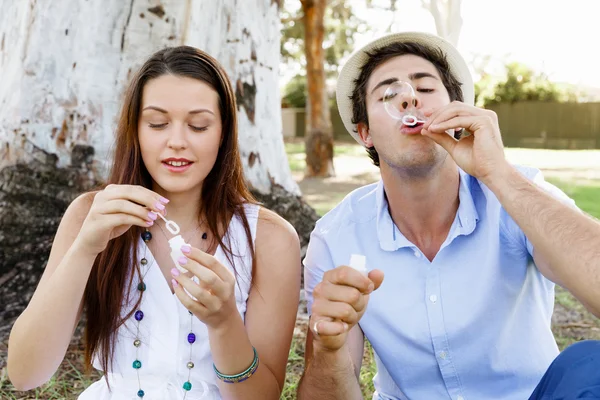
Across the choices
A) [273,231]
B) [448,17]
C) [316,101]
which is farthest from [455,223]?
[448,17]

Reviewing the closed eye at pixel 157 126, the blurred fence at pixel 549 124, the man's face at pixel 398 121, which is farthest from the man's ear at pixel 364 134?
the blurred fence at pixel 549 124

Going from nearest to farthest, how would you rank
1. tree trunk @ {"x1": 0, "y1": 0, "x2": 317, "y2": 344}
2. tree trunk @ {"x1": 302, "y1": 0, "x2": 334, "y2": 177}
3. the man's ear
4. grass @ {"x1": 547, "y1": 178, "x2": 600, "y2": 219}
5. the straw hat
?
the straw hat < the man's ear < tree trunk @ {"x1": 0, "y1": 0, "x2": 317, "y2": 344} < grass @ {"x1": 547, "y1": 178, "x2": 600, "y2": 219} < tree trunk @ {"x1": 302, "y1": 0, "x2": 334, "y2": 177}

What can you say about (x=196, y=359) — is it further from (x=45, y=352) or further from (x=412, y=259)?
(x=412, y=259)

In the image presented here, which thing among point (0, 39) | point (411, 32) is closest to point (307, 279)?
point (411, 32)

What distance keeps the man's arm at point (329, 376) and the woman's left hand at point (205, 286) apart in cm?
34

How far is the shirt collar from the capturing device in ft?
7.69

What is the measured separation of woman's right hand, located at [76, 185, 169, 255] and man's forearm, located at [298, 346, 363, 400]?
27.0 inches

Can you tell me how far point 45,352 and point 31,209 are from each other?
174 cm

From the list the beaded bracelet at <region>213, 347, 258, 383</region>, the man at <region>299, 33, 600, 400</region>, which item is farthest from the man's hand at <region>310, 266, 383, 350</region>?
the beaded bracelet at <region>213, 347, 258, 383</region>

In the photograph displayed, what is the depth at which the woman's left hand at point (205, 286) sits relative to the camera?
1.80m

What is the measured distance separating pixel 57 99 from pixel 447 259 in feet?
8.25

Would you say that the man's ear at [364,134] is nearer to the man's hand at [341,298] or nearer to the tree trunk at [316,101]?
the man's hand at [341,298]

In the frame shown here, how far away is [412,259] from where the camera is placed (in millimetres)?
2387

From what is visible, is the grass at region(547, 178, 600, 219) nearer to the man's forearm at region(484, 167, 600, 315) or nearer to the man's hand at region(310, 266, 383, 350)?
the man's forearm at region(484, 167, 600, 315)
